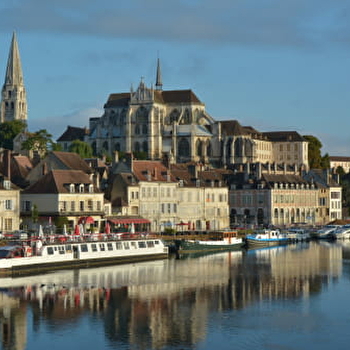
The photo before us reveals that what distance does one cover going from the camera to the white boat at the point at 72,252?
6331 centimetres

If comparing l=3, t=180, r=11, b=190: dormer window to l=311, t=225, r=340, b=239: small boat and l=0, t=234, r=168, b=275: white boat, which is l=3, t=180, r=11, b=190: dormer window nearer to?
l=0, t=234, r=168, b=275: white boat

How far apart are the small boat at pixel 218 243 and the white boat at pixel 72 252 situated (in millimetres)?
6231

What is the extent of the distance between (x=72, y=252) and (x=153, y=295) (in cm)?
1495

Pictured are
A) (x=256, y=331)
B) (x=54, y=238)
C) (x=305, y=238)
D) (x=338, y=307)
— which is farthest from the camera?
(x=305, y=238)

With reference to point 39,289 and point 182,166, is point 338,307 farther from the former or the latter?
point 182,166

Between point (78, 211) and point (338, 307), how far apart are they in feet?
127

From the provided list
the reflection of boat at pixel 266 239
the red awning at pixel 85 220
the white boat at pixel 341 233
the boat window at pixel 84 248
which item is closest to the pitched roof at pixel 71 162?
the red awning at pixel 85 220

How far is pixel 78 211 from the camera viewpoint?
85688 mm

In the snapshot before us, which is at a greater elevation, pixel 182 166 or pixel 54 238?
pixel 182 166

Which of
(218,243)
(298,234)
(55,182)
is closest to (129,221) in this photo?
(218,243)

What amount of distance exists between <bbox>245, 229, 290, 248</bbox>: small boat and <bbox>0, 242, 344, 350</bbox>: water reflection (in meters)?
16.9

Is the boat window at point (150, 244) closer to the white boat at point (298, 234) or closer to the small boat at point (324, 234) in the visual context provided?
the white boat at point (298, 234)

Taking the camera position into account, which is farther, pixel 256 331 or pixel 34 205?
pixel 34 205

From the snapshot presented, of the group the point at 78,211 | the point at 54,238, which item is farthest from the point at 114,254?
the point at 78,211
